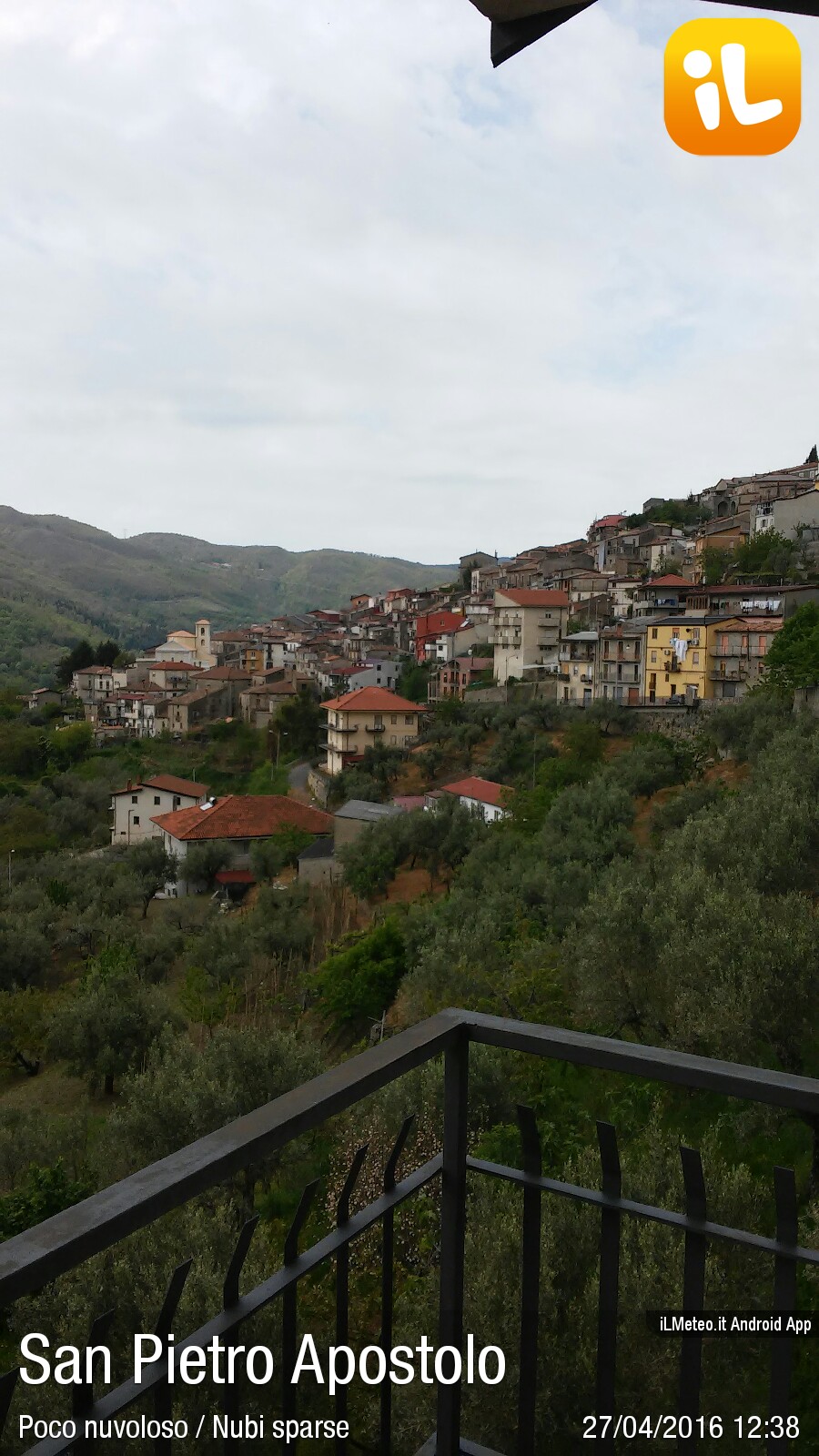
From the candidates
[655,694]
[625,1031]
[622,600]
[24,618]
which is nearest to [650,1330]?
[625,1031]

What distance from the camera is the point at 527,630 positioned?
4988cm

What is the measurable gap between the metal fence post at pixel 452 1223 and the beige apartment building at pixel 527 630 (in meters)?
47.6

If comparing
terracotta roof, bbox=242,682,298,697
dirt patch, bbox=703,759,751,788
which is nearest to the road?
terracotta roof, bbox=242,682,298,697

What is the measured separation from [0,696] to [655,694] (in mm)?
45020

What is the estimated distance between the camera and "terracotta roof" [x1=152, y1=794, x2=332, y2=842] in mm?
33094

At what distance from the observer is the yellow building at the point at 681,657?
3769cm

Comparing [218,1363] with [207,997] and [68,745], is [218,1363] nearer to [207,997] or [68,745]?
[207,997]

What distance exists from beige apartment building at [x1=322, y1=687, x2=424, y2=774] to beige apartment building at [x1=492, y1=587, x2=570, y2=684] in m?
7.85

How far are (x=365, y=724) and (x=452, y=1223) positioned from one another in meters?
Answer: 42.3

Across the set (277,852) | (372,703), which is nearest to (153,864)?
(277,852)

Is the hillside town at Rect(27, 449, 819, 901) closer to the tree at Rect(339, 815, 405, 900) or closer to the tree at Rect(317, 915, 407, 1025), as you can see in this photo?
the tree at Rect(339, 815, 405, 900)

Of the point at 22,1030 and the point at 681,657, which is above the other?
the point at 681,657

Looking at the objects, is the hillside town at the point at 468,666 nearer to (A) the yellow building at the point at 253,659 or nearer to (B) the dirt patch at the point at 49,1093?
(A) the yellow building at the point at 253,659

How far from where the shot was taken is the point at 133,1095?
10.7m
